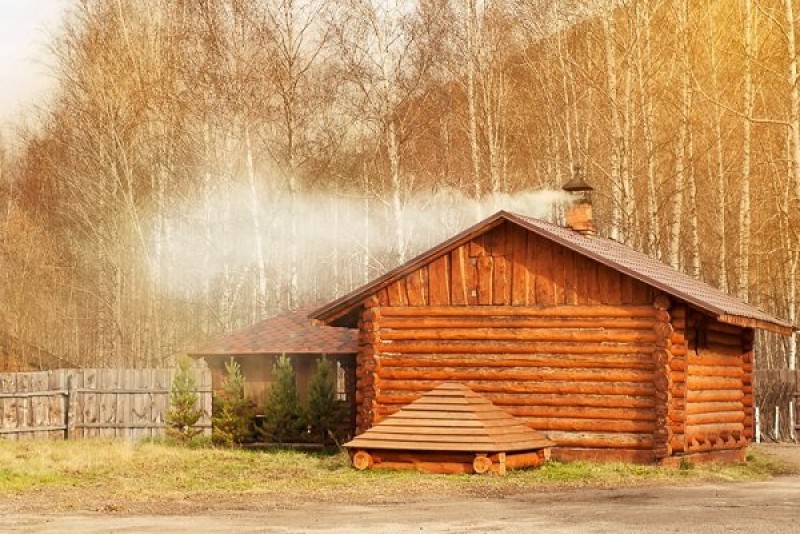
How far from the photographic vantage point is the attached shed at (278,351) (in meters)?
31.8

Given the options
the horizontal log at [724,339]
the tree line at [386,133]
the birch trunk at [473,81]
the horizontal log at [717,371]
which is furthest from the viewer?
the birch trunk at [473,81]

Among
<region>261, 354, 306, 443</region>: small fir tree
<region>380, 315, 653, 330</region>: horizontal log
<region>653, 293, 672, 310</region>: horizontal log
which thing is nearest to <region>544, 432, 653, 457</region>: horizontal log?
<region>380, 315, 653, 330</region>: horizontal log

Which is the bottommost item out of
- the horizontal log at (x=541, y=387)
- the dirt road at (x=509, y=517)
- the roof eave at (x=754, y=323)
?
the dirt road at (x=509, y=517)

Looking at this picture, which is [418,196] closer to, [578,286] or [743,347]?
[743,347]

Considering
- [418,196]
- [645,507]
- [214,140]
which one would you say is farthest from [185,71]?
[645,507]

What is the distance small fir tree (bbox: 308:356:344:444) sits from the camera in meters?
30.3

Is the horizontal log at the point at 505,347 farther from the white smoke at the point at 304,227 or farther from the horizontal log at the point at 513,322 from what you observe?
the white smoke at the point at 304,227

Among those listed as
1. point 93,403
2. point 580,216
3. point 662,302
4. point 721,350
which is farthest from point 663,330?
point 93,403

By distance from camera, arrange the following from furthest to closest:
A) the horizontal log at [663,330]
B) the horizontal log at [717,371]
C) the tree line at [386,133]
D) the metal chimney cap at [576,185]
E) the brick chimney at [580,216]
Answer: the tree line at [386,133]
the brick chimney at [580,216]
the metal chimney cap at [576,185]
the horizontal log at [717,371]
the horizontal log at [663,330]

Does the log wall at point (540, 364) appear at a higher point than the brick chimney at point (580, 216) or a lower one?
lower

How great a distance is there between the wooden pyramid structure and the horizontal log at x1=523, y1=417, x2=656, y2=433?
25cm

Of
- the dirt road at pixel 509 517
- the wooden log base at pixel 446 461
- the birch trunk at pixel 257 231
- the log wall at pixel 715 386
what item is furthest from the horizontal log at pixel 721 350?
the birch trunk at pixel 257 231

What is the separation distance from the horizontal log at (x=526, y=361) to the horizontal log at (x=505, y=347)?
0.26 feet

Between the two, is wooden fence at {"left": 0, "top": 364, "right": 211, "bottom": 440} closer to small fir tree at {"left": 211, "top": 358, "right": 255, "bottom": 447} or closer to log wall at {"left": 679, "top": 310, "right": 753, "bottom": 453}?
small fir tree at {"left": 211, "top": 358, "right": 255, "bottom": 447}
